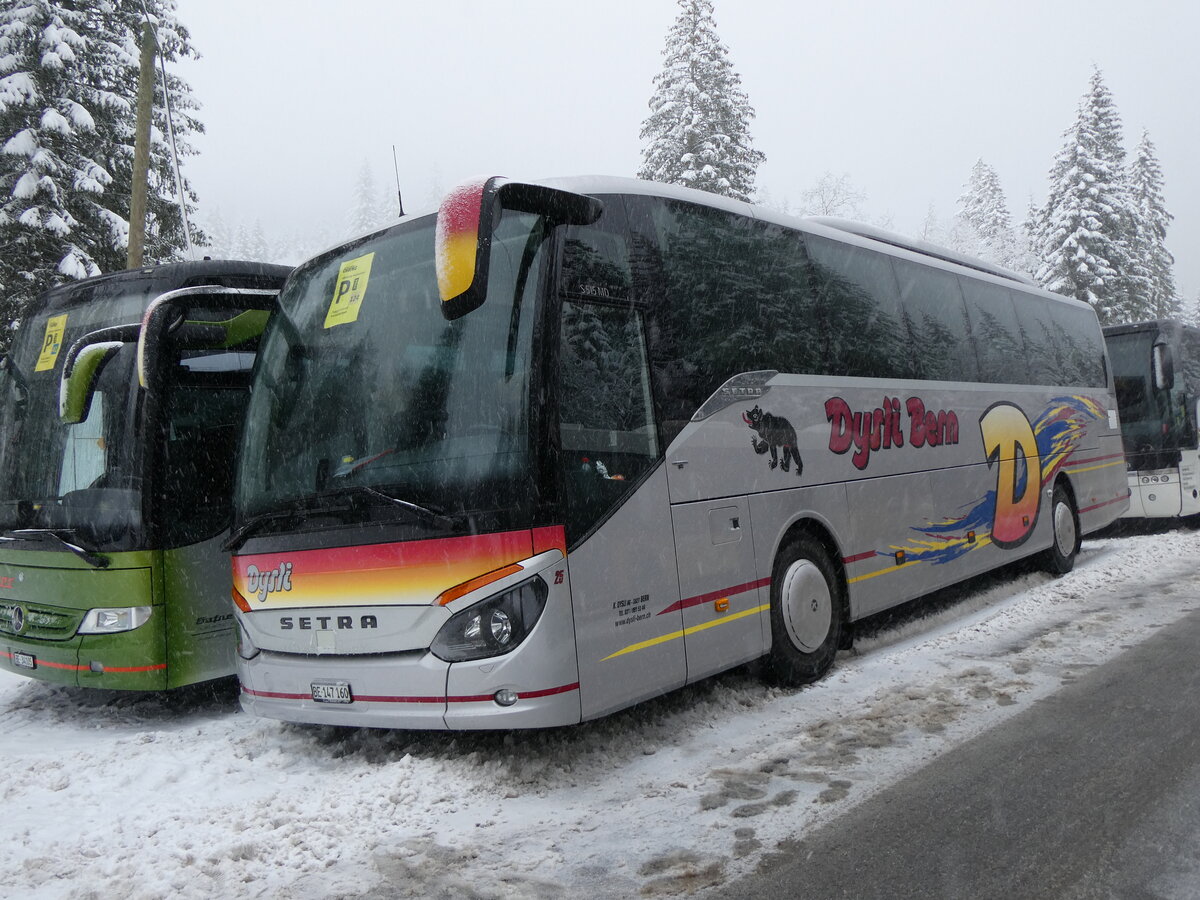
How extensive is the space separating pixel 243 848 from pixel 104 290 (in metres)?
4.94

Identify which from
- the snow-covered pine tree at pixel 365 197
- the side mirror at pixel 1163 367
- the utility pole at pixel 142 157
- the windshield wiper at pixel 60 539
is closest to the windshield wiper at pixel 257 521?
the windshield wiper at pixel 60 539

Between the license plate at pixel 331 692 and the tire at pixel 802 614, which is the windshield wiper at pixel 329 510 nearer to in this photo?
the license plate at pixel 331 692

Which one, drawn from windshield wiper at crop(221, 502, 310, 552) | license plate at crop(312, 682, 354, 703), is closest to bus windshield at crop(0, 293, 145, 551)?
windshield wiper at crop(221, 502, 310, 552)

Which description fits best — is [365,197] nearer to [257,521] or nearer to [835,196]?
[835,196]

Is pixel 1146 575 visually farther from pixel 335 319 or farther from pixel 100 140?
pixel 100 140

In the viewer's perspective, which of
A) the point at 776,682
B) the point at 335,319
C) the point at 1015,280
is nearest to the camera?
the point at 335,319

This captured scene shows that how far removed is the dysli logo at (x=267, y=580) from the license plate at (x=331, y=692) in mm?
586

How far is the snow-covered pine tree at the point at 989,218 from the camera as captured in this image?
6041 cm

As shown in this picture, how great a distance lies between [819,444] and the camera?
7.04 meters

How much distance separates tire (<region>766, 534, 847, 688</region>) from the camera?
6406mm

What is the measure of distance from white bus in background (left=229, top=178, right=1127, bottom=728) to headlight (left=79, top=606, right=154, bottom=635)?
107cm

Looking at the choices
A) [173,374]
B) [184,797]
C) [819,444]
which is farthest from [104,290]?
[819,444]

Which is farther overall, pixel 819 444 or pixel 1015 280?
pixel 1015 280

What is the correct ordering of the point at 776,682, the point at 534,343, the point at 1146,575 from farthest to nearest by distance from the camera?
the point at 1146,575
the point at 776,682
the point at 534,343
